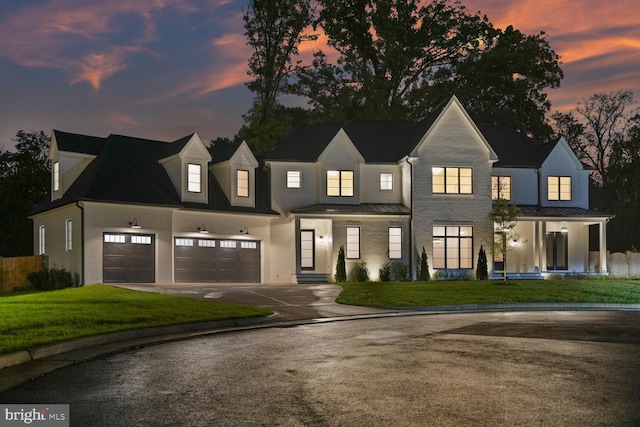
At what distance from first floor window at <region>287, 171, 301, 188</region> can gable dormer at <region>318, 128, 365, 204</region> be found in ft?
4.06

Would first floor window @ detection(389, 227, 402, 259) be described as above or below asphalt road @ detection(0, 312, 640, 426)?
above

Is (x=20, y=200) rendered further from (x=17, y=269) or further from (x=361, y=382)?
(x=361, y=382)

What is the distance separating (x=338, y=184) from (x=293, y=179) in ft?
8.23

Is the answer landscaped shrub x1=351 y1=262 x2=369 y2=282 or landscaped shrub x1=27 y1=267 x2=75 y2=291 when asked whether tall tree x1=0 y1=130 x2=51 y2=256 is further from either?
landscaped shrub x1=351 y1=262 x2=369 y2=282

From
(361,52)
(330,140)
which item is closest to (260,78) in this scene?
(361,52)

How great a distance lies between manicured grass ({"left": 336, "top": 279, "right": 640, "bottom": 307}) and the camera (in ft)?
88.2

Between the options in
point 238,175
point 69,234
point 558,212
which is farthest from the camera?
point 558,212

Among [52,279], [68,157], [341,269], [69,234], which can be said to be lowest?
[52,279]

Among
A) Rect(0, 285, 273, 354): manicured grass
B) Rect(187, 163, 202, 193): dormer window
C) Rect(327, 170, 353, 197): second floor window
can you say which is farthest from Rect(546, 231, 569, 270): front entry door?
Rect(0, 285, 273, 354): manicured grass

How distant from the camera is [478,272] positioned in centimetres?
3794

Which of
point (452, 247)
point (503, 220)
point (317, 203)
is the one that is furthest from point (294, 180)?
point (503, 220)

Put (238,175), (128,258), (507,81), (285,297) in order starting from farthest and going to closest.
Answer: (507,81) < (238,175) < (128,258) < (285,297)

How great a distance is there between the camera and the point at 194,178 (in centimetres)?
3628

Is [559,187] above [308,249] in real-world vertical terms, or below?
above
